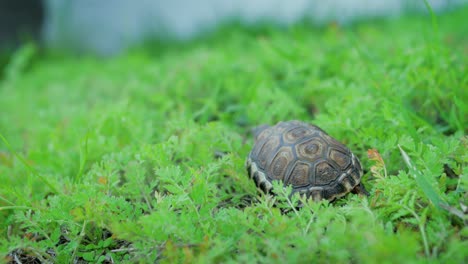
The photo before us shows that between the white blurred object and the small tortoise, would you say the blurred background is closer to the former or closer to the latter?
the white blurred object

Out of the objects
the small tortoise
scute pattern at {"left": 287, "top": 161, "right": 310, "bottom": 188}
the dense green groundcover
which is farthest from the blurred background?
scute pattern at {"left": 287, "top": 161, "right": 310, "bottom": 188}

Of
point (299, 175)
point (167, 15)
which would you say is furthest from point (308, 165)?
point (167, 15)

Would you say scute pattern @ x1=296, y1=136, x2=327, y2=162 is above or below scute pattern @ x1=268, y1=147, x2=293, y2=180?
above

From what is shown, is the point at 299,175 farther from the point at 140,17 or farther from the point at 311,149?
the point at 140,17

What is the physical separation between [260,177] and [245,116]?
3.66 feet

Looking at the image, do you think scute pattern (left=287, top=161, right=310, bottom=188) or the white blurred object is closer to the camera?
scute pattern (left=287, top=161, right=310, bottom=188)

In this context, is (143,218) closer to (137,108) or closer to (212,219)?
(212,219)

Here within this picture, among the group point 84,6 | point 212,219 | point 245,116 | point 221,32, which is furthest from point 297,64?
point 84,6

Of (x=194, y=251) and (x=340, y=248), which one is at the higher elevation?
(x=340, y=248)

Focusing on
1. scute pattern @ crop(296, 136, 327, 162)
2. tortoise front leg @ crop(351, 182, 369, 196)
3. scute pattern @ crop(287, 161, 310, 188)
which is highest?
scute pattern @ crop(296, 136, 327, 162)

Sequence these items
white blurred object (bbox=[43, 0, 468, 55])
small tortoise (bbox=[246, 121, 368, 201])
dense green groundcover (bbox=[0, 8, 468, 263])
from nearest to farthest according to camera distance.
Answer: dense green groundcover (bbox=[0, 8, 468, 263])
small tortoise (bbox=[246, 121, 368, 201])
white blurred object (bbox=[43, 0, 468, 55])

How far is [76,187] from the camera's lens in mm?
2037

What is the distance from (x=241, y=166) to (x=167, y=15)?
293 inches

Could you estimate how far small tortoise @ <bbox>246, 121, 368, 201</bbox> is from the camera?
197 centimetres
